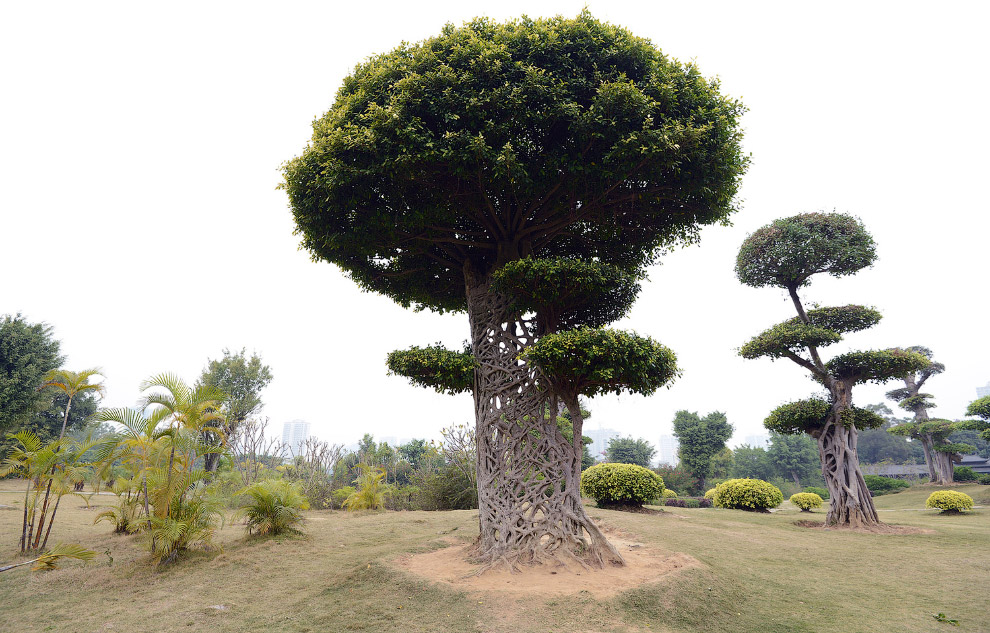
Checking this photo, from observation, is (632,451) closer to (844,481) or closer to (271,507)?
(844,481)

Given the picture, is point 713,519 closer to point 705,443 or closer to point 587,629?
point 587,629

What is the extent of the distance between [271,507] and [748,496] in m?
15.9

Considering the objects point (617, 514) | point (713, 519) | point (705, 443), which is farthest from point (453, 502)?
point (705, 443)

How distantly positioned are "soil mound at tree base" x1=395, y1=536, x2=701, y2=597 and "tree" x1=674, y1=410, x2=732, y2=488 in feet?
97.7

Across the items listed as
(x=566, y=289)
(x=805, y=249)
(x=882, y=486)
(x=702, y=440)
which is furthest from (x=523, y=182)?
(x=882, y=486)

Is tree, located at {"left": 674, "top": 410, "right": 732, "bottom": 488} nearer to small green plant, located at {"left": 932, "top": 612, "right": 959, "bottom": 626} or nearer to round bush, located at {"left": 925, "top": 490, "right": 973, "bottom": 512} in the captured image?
round bush, located at {"left": 925, "top": 490, "right": 973, "bottom": 512}

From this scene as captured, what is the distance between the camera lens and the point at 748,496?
54.4ft

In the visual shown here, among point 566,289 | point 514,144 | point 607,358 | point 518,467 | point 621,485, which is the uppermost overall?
point 514,144

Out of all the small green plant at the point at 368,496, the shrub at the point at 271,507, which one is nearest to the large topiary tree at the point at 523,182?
the shrub at the point at 271,507

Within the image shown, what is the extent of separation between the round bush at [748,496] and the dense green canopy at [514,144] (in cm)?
1285

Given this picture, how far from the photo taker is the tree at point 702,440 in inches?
1329

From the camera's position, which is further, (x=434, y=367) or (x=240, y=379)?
(x=240, y=379)

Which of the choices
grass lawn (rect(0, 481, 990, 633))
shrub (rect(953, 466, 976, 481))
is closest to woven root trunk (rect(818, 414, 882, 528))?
grass lawn (rect(0, 481, 990, 633))

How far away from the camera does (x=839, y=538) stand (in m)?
10.5
